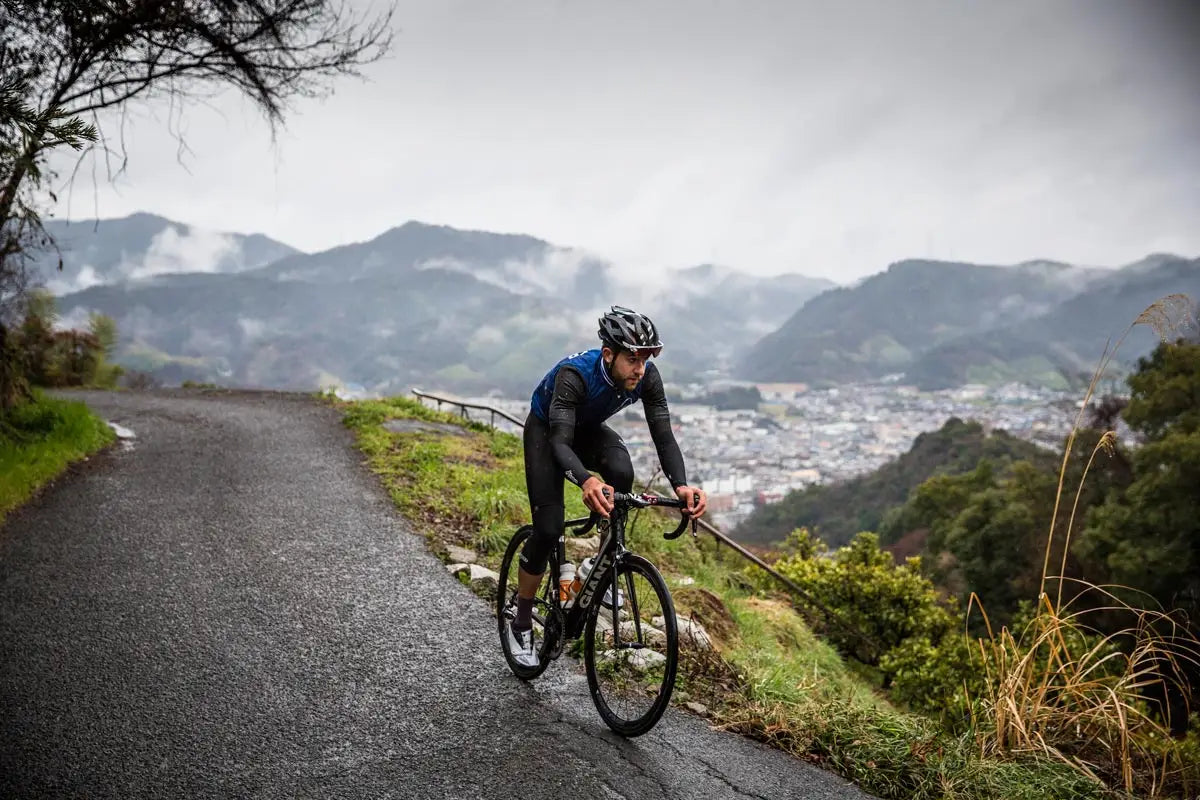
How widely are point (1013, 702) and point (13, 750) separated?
17.9 ft

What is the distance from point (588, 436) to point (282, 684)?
8.24 ft

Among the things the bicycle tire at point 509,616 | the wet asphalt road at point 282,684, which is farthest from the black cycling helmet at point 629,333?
the wet asphalt road at point 282,684

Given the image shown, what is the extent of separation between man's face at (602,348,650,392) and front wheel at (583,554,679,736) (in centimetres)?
97

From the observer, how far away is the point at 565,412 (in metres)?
4.02

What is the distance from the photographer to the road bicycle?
12.6 feet

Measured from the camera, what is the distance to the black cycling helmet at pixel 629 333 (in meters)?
3.89

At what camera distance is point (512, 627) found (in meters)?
4.70

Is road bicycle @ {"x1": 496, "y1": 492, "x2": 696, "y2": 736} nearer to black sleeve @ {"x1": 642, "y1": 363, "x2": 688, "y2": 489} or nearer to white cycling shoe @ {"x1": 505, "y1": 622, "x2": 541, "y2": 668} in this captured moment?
white cycling shoe @ {"x1": 505, "y1": 622, "x2": 541, "y2": 668}

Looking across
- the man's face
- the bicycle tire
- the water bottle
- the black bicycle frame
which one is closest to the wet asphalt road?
the bicycle tire

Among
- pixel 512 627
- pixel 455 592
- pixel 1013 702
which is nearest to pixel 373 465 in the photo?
pixel 455 592

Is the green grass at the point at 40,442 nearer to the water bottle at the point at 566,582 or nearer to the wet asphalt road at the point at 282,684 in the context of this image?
the wet asphalt road at the point at 282,684

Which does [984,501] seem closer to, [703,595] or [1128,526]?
[1128,526]

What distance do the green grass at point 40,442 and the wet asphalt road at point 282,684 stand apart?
465 mm

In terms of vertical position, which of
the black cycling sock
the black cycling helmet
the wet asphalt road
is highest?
the black cycling helmet
